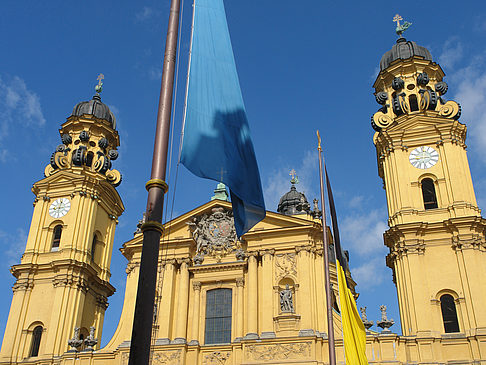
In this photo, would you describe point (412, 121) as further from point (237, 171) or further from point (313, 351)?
point (237, 171)

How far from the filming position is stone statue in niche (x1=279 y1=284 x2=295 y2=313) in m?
24.9

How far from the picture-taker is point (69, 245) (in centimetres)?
3072

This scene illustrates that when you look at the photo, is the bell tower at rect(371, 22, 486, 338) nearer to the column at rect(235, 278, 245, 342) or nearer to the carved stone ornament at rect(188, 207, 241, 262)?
the column at rect(235, 278, 245, 342)

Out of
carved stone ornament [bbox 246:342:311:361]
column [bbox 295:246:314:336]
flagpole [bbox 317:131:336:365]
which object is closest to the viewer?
flagpole [bbox 317:131:336:365]

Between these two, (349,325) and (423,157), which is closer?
(349,325)

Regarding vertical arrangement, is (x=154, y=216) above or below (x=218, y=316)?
below

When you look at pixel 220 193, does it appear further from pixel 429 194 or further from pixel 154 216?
pixel 154 216

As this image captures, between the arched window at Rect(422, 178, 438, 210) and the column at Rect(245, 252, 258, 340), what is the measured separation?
888 centimetres

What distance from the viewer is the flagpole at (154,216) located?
5941 mm


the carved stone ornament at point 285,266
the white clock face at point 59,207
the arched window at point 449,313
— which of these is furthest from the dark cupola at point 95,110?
the arched window at point 449,313

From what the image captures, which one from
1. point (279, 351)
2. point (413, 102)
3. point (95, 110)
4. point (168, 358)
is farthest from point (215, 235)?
point (95, 110)

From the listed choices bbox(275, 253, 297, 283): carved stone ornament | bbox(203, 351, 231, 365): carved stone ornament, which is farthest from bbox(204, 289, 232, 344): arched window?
bbox(275, 253, 297, 283): carved stone ornament

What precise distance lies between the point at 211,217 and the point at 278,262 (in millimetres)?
4267

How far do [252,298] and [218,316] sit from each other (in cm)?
205
